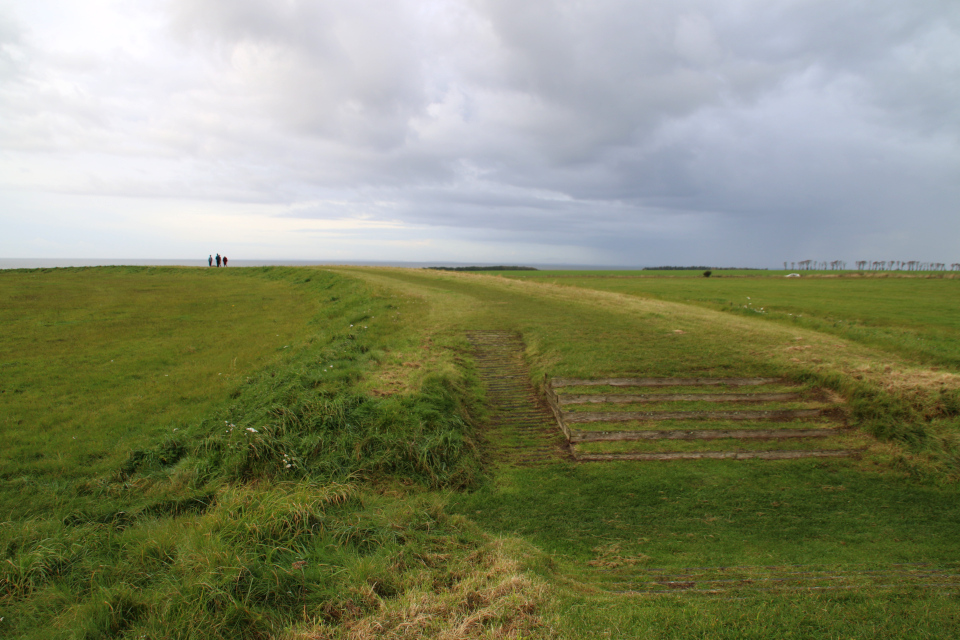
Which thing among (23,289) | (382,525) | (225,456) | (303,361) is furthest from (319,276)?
(382,525)

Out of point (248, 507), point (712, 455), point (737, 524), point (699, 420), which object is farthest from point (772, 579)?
point (248, 507)

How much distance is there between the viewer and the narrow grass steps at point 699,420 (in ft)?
28.5

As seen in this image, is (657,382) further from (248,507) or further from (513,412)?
(248,507)

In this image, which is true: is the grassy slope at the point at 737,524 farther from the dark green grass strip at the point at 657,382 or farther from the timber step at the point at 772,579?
the dark green grass strip at the point at 657,382

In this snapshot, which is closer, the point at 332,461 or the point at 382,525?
the point at 382,525

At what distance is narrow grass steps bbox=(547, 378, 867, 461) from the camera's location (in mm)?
8680

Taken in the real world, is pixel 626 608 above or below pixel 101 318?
below

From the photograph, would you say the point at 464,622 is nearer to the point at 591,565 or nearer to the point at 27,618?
the point at 591,565

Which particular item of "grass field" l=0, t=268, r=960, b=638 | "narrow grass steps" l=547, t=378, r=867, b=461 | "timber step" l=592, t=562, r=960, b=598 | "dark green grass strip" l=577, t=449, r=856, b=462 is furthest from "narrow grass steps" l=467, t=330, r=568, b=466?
"timber step" l=592, t=562, r=960, b=598

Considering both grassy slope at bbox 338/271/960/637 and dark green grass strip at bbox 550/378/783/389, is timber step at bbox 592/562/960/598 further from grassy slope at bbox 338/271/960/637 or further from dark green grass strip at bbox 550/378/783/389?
dark green grass strip at bbox 550/378/783/389

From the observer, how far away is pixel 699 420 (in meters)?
9.53

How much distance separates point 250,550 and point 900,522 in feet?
29.6

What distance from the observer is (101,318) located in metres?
19.7

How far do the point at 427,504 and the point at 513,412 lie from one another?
4.13 metres
